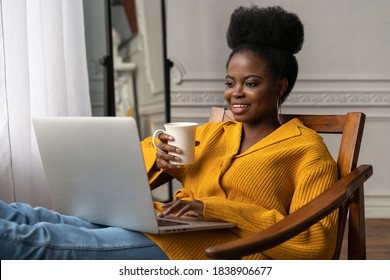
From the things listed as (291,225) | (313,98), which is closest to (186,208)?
(291,225)

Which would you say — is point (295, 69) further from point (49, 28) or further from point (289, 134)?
point (49, 28)

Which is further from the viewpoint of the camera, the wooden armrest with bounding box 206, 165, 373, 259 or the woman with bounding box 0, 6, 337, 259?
the woman with bounding box 0, 6, 337, 259

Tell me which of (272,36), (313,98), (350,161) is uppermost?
(272,36)

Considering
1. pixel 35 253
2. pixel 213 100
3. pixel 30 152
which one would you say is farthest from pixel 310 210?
pixel 213 100

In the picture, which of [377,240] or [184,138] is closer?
[184,138]

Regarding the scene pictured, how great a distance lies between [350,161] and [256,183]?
0.23 meters

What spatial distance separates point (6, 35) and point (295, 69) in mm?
1142

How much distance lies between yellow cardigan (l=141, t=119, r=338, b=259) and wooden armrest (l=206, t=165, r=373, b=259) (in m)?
0.10

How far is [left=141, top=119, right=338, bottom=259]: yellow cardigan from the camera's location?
130cm

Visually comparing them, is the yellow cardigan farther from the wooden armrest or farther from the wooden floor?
the wooden floor

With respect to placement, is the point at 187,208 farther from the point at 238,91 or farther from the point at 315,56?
the point at 315,56

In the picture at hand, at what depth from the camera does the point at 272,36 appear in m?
1.58

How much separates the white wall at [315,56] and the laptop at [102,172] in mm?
1744

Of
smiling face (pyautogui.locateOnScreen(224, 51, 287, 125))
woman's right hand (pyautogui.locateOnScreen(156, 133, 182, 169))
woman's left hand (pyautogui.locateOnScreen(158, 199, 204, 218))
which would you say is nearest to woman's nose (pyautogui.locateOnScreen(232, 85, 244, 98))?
smiling face (pyautogui.locateOnScreen(224, 51, 287, 125))
